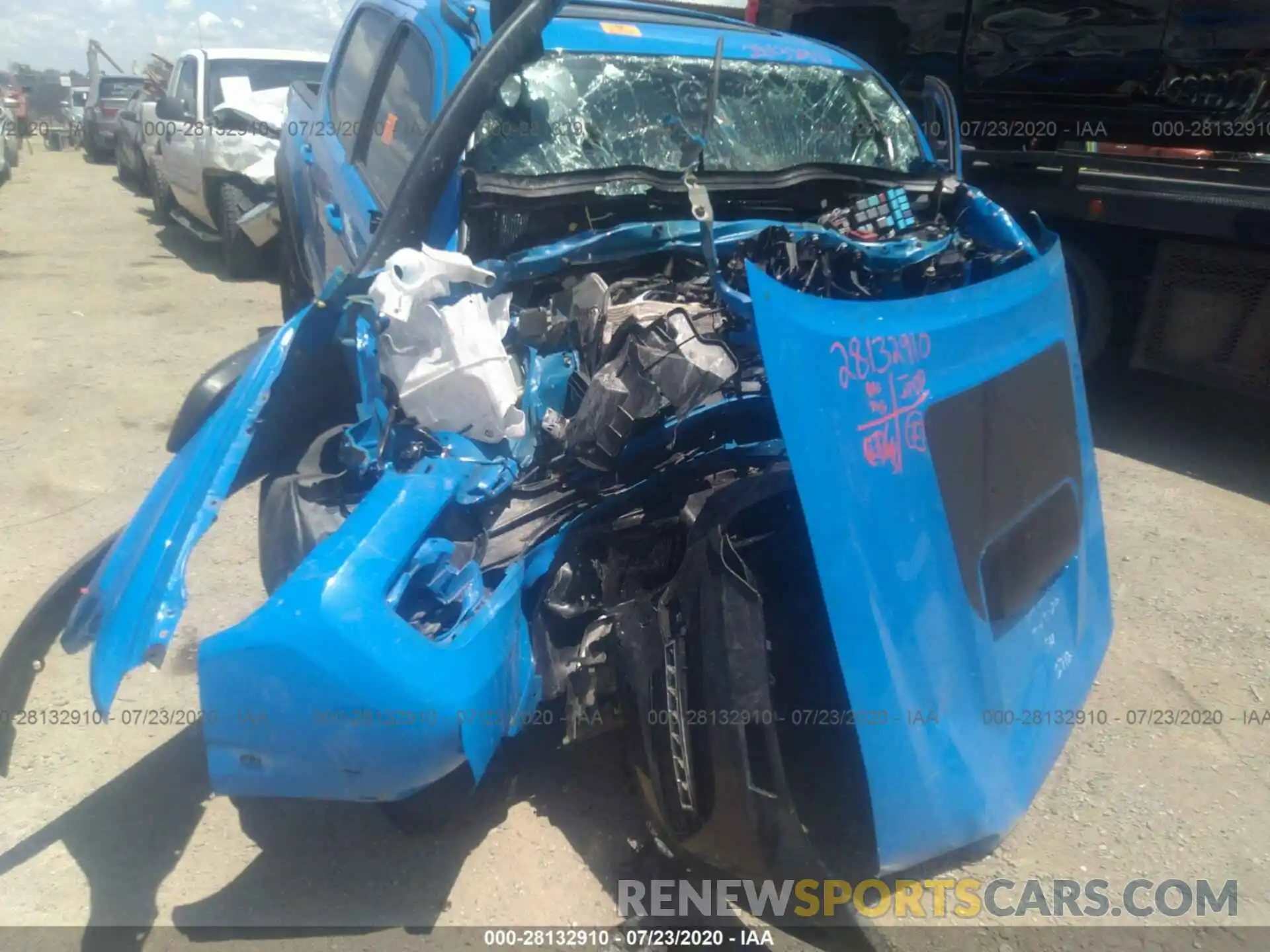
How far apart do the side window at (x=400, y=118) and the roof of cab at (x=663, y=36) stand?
0.87 feet

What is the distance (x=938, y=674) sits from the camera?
196 centimetres

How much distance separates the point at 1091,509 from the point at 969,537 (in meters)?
0.80

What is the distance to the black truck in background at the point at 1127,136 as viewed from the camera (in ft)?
15.6

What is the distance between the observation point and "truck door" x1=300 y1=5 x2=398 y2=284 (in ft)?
12.2

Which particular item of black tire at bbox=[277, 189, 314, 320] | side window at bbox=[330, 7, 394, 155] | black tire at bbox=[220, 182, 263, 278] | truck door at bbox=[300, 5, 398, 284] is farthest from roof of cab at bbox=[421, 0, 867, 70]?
black tire at bbox=[220, 182, 263, 278]

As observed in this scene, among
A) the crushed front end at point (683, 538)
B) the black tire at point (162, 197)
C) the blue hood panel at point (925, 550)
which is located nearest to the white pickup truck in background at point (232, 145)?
the black tire at point (162, 197)

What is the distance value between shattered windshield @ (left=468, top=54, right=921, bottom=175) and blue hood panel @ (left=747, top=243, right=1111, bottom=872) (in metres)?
1.25

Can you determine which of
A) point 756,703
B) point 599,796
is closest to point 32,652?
point 599,796

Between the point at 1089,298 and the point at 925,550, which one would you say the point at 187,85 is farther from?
the point at 925,550

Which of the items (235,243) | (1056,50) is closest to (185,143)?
(235,243)

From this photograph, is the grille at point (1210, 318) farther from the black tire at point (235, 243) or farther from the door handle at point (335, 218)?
the black tire at point (235, 243)

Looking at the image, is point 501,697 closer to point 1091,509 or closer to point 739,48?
point 1091,509

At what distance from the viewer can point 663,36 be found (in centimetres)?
339

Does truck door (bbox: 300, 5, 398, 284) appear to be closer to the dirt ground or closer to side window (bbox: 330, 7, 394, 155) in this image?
side window (bbox: 330, 7, 394, 155)
